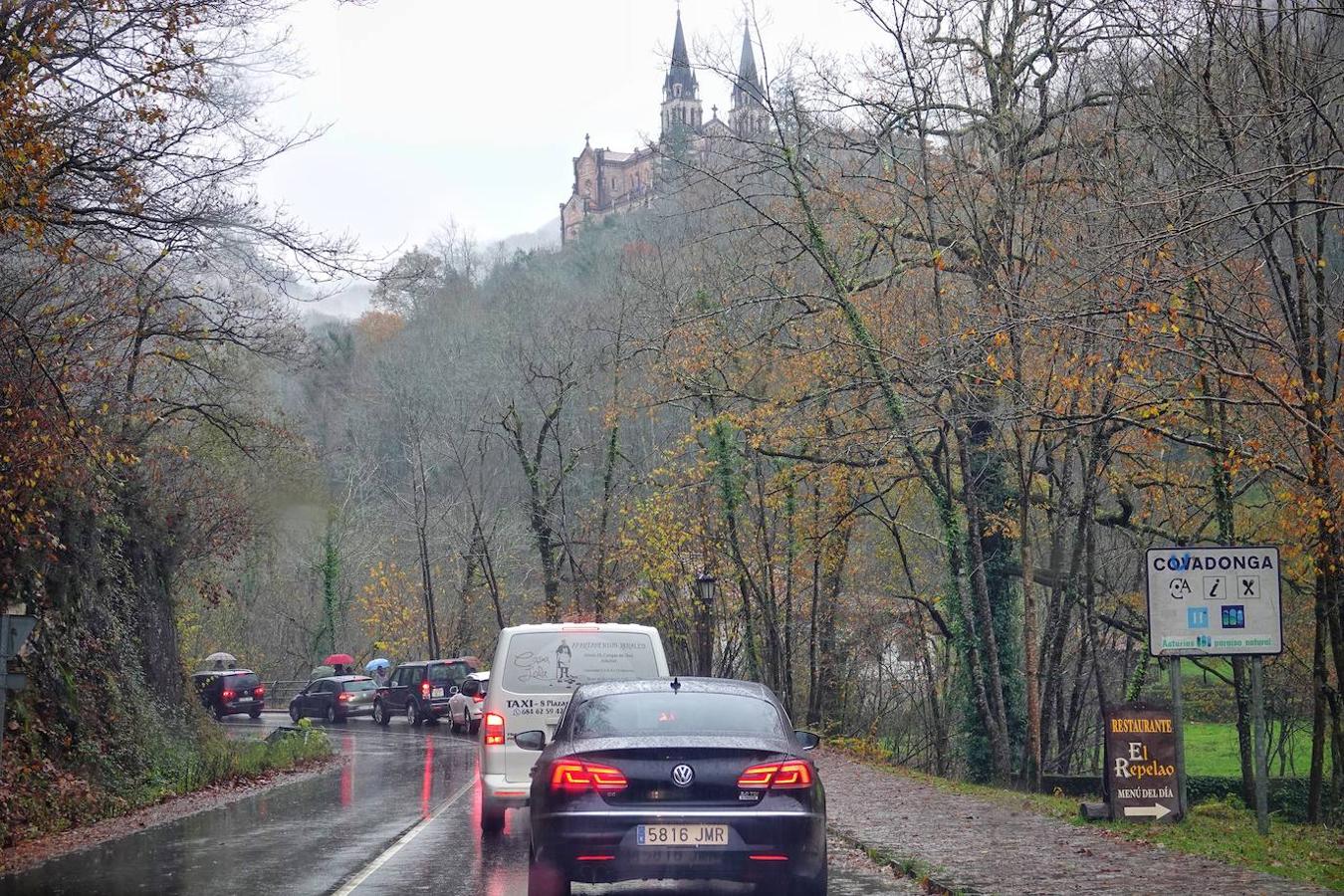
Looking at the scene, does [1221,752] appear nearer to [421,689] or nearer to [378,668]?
[421,689]

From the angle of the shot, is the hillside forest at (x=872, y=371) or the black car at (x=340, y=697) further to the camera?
the black car at (x=340, y=697)

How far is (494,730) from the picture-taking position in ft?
44.5

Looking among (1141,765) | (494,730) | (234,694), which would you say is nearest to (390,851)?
(494,730)

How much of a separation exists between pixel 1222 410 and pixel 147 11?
49.2 feet

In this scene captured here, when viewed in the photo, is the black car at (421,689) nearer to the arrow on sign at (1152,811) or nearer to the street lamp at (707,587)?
the street lamp at (707,587)

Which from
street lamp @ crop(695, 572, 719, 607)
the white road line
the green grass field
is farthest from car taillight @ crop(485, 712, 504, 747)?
the green grass field

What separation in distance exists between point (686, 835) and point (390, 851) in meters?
5.02

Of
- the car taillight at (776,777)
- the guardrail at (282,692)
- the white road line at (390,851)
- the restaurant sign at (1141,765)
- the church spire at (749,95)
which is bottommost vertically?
the guardrail at (282,692)

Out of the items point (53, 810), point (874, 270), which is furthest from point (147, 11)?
point (874, 270)

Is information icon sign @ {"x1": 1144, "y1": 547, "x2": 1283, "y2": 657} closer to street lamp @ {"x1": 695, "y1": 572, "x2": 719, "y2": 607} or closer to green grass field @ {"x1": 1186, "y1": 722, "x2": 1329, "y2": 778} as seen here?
street lamp @ {"x1": 695, "y1": 572, "x2": 719, "y2": 607}

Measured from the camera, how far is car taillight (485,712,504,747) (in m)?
13.5

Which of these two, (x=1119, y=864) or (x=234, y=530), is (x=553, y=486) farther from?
(x=1119, y=864)

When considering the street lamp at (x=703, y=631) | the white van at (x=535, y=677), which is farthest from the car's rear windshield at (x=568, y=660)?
the street lamp at (x=703, y=631)

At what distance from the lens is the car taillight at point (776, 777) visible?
8453 mm
